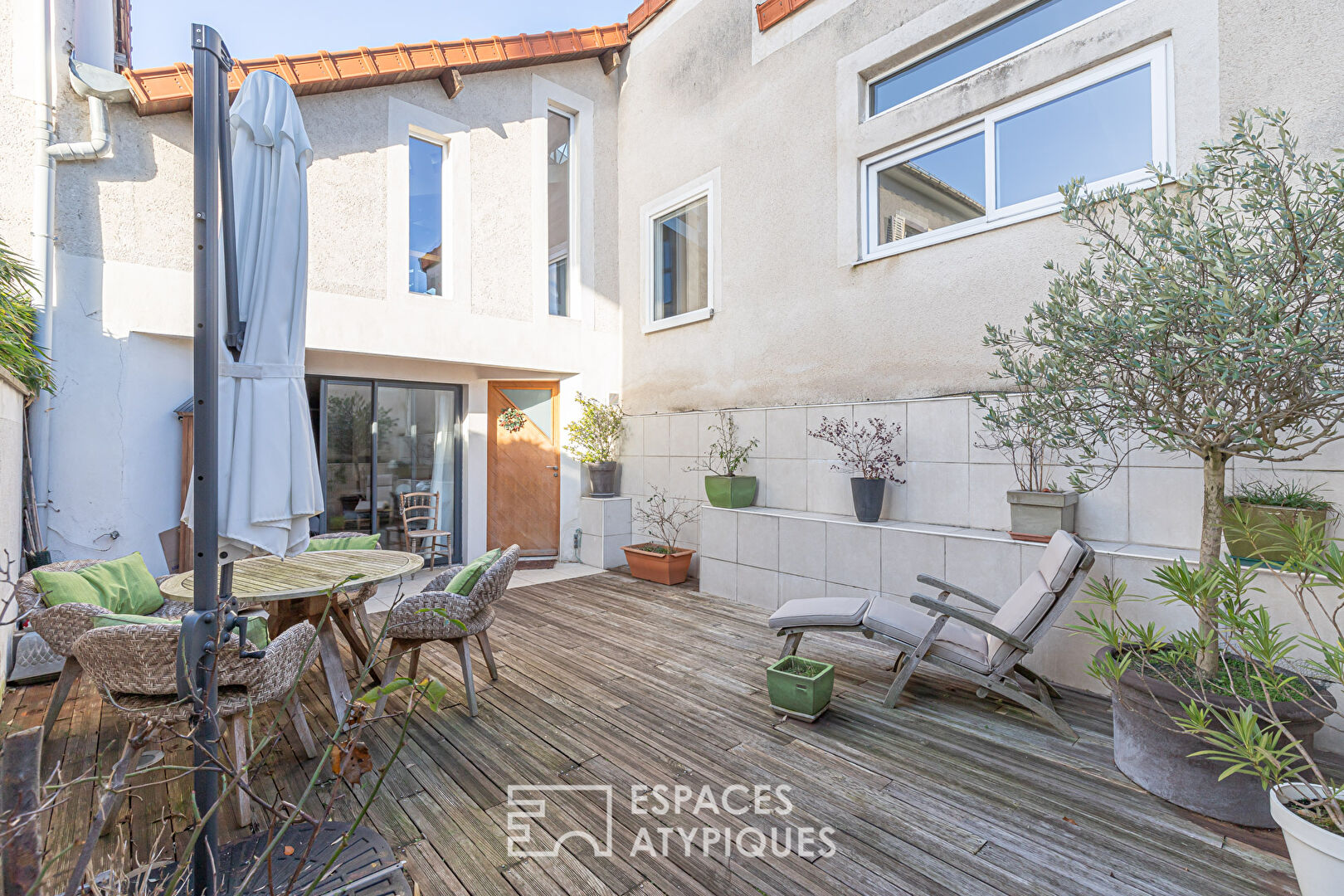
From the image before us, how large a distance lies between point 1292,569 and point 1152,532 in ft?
5.54

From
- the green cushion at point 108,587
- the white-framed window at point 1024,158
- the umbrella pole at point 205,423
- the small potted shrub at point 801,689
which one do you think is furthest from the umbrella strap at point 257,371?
the white-framed window at point 1024,158

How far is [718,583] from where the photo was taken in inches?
220

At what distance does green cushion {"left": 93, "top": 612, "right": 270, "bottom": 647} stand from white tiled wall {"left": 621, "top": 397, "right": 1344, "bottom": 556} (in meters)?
3.99

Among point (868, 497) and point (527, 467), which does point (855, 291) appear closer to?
point (868, 497)

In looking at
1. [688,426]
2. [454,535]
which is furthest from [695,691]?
[454,535]

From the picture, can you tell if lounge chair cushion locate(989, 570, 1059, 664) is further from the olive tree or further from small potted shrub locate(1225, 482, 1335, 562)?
small potted shrub locate(1225, 482, 1335, 562)

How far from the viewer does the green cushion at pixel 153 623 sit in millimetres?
2260

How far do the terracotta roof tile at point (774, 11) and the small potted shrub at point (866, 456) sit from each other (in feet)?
11.8

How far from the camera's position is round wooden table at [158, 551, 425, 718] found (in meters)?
2.78

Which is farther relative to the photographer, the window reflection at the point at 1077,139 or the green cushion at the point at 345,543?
the green cushion at the point at 345,543

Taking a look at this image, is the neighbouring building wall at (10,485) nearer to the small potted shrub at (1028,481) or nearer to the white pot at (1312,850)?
the white pot at (1312,850)

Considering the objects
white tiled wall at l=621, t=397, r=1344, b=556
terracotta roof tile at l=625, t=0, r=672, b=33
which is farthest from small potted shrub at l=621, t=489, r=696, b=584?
terracotta roof tile at l=625, t=0, r=672, b=33

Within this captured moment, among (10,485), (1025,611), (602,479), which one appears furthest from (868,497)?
(10,485)

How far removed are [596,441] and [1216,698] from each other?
5.65 m
